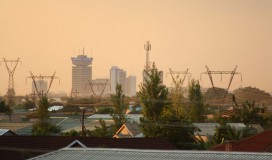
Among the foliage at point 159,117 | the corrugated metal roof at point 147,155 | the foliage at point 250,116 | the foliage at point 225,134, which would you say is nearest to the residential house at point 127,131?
the foliage at point 159,117

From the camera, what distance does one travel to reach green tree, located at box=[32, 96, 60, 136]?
1394 inches

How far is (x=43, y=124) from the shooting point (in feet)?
123

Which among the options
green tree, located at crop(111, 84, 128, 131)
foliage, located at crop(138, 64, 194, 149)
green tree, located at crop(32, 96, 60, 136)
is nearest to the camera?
foliage, located at crop(138, 64, 194, 149)

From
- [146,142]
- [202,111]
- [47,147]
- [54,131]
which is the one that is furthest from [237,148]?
[202,111]

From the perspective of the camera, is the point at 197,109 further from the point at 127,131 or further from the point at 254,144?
the point at 254,144

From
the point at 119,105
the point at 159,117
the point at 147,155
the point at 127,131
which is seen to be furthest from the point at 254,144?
the point at 119,105

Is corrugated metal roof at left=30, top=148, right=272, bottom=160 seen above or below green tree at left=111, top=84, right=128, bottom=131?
below

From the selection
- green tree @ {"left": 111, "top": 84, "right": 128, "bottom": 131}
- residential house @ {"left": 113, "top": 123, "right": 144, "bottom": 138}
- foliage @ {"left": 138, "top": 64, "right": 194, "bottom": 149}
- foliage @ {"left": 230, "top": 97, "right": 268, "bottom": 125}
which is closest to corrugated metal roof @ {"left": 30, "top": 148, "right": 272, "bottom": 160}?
foliage @ {"left": 138, "top": 64, "right": 194, "bottom": 149}

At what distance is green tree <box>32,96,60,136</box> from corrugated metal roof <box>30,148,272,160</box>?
21.9 metres

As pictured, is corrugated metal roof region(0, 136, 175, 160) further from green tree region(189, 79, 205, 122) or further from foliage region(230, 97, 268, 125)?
green tree region(189, 79, 205, 122)

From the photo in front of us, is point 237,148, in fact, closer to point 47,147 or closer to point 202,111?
point 47,147

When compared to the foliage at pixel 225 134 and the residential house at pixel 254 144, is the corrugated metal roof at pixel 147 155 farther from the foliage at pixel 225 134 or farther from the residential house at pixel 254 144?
the foliage at pixel 225 134

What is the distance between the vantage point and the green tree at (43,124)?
35400 millimetres

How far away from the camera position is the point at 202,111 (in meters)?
47.6
